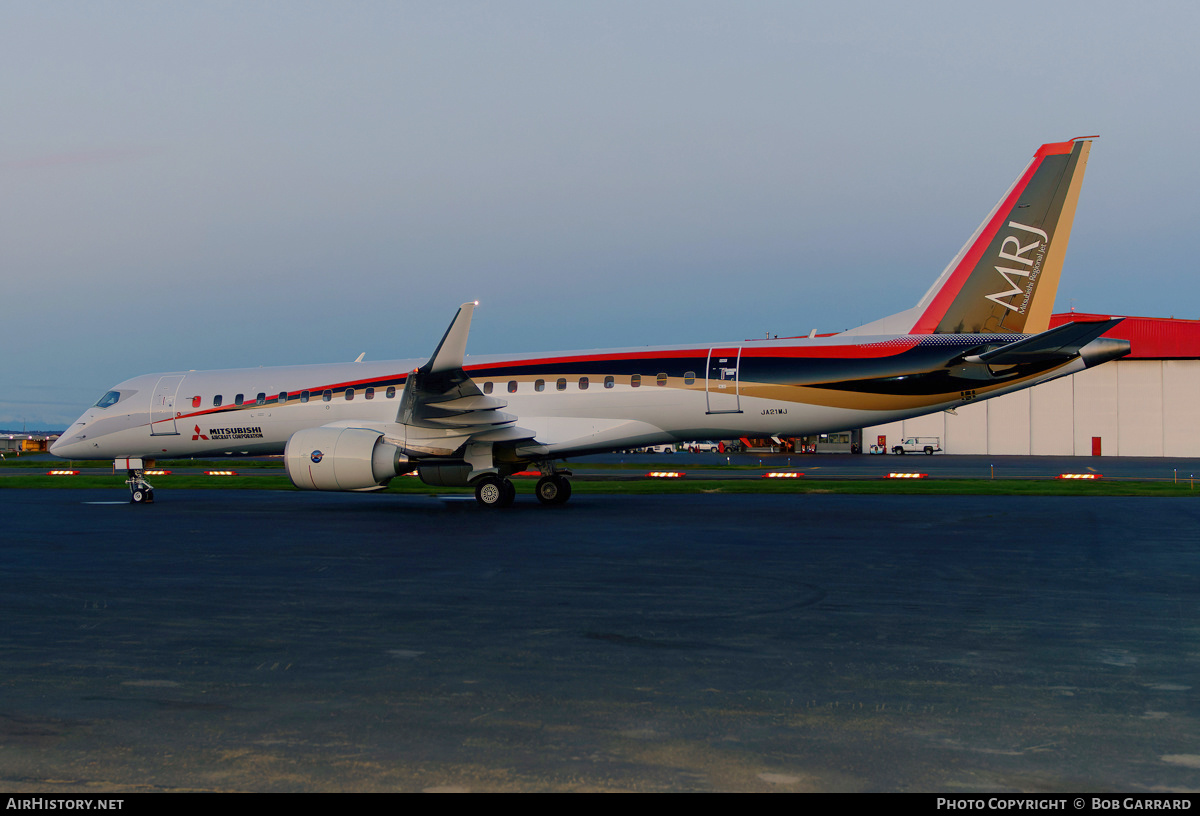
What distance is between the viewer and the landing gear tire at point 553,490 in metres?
21.8

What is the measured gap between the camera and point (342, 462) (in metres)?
19.1

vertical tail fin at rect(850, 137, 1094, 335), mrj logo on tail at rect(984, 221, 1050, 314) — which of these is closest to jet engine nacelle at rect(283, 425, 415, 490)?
vertical tail fin at rect(850, 137, 1094, 335)

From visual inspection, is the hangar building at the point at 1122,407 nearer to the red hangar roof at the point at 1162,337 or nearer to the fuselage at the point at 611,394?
the red hangar roof at the point at 1162,337

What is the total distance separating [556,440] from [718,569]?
10.9 meters

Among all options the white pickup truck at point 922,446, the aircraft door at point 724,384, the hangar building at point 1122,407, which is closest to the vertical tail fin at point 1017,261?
the aircraft door at point 724,384

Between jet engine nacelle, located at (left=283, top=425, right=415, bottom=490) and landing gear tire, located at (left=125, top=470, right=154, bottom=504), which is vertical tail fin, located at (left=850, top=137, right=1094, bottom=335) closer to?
jet engine nacelle, located at (left=283, top=425, right=415, bottom=490)

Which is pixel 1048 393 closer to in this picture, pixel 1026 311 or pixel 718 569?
pixel 1026 311

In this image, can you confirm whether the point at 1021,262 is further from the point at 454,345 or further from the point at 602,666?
the point at 602,666

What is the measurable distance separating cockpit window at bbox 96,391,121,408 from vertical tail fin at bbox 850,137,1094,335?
20.9 meters

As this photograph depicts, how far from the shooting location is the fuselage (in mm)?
19297

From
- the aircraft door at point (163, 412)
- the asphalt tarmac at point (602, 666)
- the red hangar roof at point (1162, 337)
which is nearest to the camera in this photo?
the asphalt tarmac at point (602, 666)

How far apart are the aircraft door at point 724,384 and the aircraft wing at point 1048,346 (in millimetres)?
4850

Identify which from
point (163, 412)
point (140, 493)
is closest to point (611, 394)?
point (140, 493)
